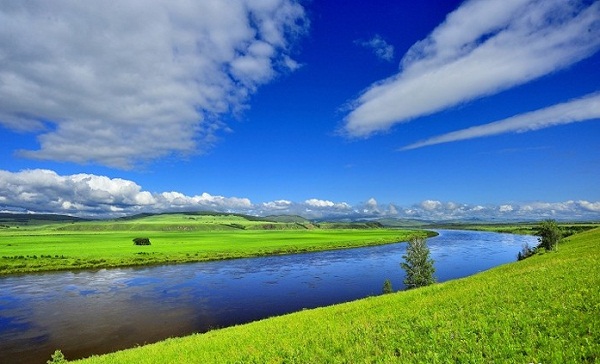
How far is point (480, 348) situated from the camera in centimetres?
1029

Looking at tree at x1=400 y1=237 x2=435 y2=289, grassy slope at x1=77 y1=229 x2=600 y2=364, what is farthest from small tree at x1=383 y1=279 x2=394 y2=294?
grassy slope at x1=77 y1=229 x2=600 y2=364

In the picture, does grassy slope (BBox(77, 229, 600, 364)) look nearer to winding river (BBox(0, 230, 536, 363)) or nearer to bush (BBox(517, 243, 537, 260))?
winding river (BBox(0, 230, 536, 363))

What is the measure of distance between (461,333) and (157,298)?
6024 cm

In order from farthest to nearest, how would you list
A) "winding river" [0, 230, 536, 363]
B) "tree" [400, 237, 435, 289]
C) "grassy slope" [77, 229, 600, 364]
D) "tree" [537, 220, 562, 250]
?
"tree" [537, 220, 562, 250] → "tree" [400, 237, 435, 289] → "winding river" [0, 230, 536, 363] → "grassy slope" [77, 229, 600, 364]

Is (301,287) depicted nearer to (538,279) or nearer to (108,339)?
(108,339)

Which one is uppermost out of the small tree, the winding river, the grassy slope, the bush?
the grassy slope

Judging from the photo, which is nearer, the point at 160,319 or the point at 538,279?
the point at 538,279

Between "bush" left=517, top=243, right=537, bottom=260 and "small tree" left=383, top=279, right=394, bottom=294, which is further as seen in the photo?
"bush" left=517, top=243, right=537, bottom=260

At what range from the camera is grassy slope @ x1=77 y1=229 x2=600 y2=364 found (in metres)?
9.78

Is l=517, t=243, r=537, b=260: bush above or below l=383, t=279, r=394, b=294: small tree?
above

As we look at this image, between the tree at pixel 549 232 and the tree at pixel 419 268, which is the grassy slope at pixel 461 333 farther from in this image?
the tree at pixel 549 232

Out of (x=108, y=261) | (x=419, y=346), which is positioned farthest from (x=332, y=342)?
(x=108, y=261)

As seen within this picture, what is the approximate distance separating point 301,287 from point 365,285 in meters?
13.1

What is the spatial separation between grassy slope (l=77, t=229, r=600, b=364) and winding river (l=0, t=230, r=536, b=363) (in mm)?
25611
